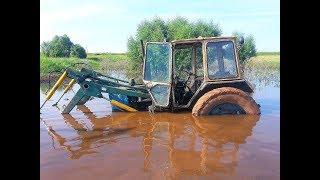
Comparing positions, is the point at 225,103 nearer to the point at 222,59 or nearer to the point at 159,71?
the point at 222,59

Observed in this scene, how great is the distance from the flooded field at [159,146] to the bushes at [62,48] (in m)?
34.5

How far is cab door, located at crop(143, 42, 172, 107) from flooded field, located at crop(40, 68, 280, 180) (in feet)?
1.72

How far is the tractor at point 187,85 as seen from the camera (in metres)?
8.77

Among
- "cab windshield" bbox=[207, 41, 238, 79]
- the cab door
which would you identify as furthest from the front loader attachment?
"cab windshield" bbox=[207, 41, 238, 79]

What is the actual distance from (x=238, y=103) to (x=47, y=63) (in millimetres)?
22710

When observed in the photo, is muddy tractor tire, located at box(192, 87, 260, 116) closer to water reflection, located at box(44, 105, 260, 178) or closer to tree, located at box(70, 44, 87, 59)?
water reflection, located at box(44, 105, 260, 178)

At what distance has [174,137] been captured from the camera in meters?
6.92

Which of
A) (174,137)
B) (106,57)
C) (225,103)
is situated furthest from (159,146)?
(106,57)

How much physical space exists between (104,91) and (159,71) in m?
1.62
